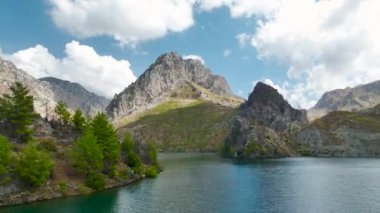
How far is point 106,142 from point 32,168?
3669 cm

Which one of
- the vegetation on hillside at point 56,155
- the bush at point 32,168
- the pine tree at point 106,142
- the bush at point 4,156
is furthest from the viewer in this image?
the pine tree at point 106,142

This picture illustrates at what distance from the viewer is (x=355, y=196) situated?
111188 millimetres

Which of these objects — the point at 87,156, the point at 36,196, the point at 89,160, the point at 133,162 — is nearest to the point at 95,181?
the point at 89,160

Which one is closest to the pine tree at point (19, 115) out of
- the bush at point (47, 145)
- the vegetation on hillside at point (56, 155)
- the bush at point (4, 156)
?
the vegetation on hillside at point (56, 155)

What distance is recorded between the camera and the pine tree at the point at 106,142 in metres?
142

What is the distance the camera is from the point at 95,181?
415 ft

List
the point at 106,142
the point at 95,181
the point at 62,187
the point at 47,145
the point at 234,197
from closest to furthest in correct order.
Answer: the point at 234,197
the point at 62,187
the point at 95,181
the point at 47,145
the point at 106,142

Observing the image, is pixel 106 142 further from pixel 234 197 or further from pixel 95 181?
pixel 234 197

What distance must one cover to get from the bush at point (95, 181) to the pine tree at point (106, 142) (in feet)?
36.4

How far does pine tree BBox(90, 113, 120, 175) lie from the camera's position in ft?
466

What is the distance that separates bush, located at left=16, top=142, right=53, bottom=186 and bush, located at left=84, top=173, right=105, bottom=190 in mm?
15455

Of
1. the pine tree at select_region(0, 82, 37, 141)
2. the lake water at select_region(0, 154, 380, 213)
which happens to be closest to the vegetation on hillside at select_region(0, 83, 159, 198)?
the pine tree at select_region(0, 82, 37, 141)

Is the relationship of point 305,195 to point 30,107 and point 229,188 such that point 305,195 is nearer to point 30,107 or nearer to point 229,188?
point 229,188

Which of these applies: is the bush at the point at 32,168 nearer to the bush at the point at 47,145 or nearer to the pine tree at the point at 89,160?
A: the pine tree at the point at 89,160
